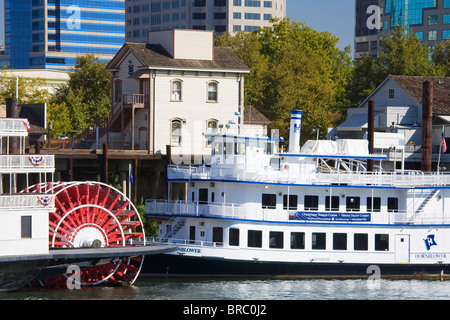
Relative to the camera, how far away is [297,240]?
34.7 meters

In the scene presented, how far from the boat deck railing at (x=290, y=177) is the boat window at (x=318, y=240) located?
75.2 inches

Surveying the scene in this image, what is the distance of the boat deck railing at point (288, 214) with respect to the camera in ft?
112

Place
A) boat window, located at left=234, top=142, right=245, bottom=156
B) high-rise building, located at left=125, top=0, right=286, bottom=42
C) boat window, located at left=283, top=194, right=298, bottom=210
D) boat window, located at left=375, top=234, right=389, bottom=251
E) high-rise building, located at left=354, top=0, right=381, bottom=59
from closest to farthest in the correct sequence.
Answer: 1. boat window, located at left=283, top=194, right=298, bottom=210
2. boat window, located at left=375, top=234, right=389, bottom=251
3. boat window, located at left=234, top=142, right=245, bottom=156
4. high-rise building, located at left=125, top=0, right=286, bottom=42
5. high-rise building, located at left=354, top=0, right=381, bottom=59

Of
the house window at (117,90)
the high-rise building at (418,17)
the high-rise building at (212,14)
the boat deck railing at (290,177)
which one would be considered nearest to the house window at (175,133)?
the house window at (117,90)

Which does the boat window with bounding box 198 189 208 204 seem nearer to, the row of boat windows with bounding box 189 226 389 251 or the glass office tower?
the row of boat windows with bounding box 189 226 389 251

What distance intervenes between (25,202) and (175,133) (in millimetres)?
17216

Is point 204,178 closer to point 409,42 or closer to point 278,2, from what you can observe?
point 409,42

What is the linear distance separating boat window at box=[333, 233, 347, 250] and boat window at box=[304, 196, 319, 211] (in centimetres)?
126

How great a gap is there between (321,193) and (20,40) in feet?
427

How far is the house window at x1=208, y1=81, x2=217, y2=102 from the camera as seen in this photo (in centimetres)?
4809

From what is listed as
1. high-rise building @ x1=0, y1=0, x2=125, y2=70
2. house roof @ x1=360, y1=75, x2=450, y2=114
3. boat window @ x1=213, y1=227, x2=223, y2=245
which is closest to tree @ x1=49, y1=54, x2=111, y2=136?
house roof @ x1=360, y1=75, x2=450, y2=114

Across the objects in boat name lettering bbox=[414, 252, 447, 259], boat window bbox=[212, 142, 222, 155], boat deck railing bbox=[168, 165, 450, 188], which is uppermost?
boat window bbox=[212, 142, 222, 155]

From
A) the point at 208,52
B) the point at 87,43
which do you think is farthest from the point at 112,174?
the point at 87,43

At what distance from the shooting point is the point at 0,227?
30.0 m
